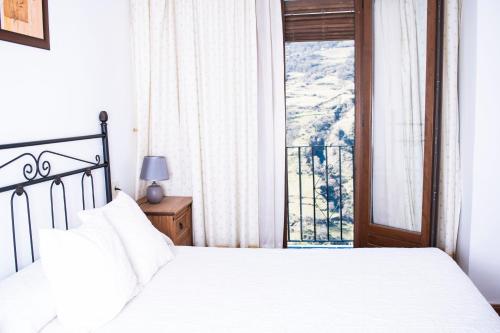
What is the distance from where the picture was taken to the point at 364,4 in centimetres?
350

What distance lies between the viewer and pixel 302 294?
2006 mm

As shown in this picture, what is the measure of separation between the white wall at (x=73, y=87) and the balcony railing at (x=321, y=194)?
86.9 inches

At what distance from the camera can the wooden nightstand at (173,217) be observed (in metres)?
3.15

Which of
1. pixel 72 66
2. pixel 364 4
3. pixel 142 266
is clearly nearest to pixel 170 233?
pixel 142 266

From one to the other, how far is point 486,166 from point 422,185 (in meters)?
0.53

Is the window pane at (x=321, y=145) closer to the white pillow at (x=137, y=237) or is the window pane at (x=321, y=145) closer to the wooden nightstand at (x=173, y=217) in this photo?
the wooden nightstand at (x=173, y=217)

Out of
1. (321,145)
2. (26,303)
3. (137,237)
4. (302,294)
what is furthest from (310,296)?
(321,145)

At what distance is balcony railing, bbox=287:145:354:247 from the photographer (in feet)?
16.5

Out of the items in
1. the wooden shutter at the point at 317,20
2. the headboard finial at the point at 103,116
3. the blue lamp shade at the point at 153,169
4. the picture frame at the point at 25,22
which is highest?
the wooden shutter at the point at 317,20

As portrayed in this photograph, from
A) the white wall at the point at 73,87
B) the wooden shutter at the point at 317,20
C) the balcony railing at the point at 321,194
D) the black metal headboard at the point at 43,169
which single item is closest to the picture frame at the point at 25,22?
the white wall at the point at 73,87

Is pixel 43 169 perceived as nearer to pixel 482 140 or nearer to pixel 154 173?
pixel 154 173

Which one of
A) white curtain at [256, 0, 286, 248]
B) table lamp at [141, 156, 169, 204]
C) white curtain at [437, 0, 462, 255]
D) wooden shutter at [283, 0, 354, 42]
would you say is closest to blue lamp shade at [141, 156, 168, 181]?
table lamp at [141, 156, 169, 204]

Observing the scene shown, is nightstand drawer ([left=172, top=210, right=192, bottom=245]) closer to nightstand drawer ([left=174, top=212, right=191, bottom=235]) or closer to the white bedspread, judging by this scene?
nightstand drawer ([left=174, top=212, right=191, bottom=235])

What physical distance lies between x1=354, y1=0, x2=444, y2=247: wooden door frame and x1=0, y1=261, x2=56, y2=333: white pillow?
2.60 meters
